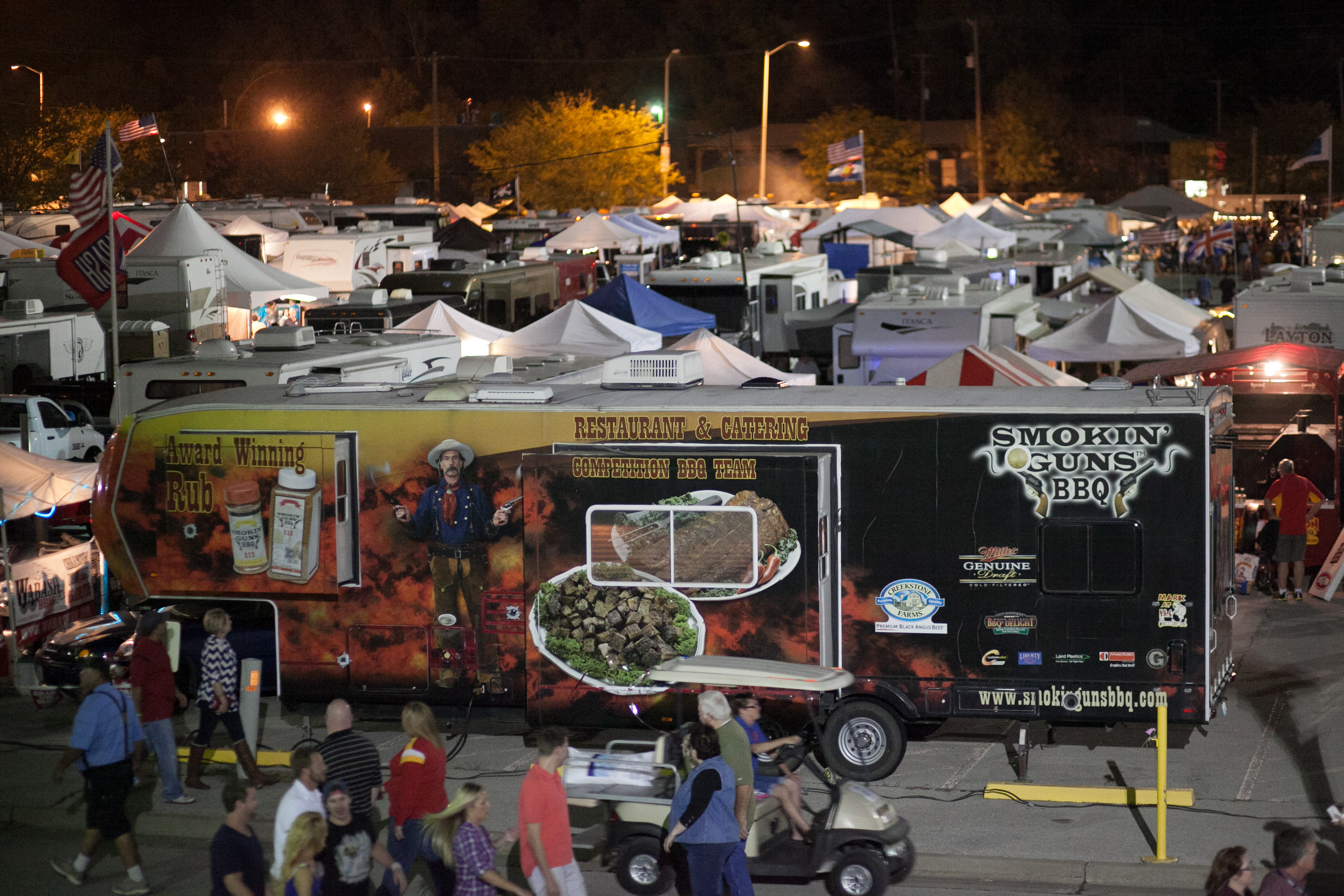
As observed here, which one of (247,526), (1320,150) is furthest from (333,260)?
(1320,150)

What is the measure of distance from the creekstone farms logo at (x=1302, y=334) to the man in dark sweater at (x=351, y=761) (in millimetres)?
16413

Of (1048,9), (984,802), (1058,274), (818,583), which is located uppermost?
(1048,9)

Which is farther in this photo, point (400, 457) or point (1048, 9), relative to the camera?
point (1048, 9)

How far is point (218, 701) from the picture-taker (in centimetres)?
1032

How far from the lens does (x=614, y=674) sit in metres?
10.7

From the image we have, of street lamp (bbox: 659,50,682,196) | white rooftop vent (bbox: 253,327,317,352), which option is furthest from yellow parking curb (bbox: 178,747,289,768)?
street lamp (bbox: 659,50,682,196)

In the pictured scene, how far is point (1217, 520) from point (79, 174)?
66.8 ft

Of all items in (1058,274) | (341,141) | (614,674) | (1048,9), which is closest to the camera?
(614,674)

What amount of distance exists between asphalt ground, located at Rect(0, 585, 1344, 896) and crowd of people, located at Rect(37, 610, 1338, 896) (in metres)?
0.61

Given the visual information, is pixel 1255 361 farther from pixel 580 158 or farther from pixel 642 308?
pixel 580 158

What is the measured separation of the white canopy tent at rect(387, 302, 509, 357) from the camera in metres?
21.4

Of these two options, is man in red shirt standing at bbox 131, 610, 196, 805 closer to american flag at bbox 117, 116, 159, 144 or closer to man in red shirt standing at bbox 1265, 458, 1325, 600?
man in red shirt standing at bbox 1265, 458, 1325, 600

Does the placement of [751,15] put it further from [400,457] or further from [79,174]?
[400,457]

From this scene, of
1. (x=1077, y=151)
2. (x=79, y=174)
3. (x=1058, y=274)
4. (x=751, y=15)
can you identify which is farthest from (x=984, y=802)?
(x=751, y=15)
